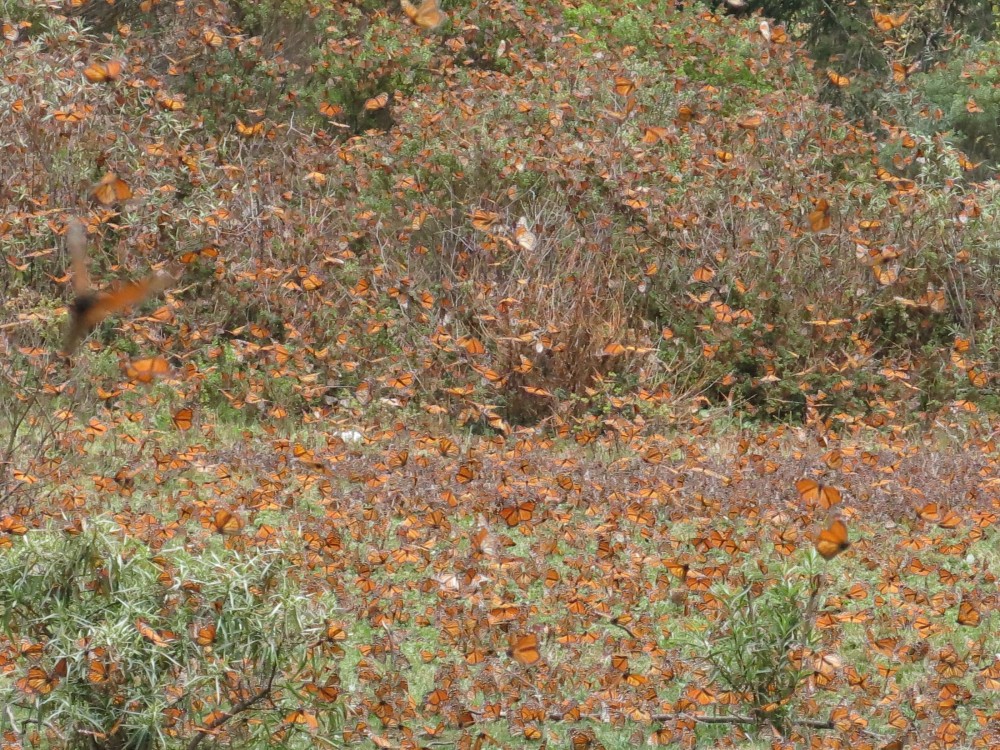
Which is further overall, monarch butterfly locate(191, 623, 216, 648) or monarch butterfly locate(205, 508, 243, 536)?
monarch butterfly locate(205, 508, 243, 536)

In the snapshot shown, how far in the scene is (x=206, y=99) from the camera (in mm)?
10781

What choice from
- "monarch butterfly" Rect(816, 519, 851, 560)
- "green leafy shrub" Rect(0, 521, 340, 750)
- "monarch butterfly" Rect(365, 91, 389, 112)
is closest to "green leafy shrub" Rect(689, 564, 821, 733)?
"monarch butterfly" Rect(816, 519, 851, 560)

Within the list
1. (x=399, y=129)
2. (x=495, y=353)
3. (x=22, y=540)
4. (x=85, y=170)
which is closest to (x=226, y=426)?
(x=495, y=353)

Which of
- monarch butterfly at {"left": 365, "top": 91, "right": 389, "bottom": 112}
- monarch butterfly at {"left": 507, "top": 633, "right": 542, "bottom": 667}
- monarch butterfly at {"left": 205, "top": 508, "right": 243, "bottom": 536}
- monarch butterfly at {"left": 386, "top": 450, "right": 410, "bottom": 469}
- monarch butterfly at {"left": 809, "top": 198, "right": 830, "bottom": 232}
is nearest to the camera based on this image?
monarch butterfly at {"left": 507, "top": 633, "right": 542, "bottom": 667}

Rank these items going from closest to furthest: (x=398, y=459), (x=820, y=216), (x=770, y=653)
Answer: (x=770, y=653) < (x=398, y=459) < (x=820, y=216)

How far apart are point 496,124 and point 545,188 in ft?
2.34

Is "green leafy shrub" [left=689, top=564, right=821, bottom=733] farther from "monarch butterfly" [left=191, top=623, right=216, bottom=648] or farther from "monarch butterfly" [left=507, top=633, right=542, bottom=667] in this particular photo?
"monarch butterfly" [left=191, top=623, right=216, bottom=648]

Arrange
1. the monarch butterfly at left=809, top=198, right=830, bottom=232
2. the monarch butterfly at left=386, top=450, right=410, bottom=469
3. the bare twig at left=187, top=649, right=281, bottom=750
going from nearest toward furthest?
the bare twig at left=187, top=649, right=281, bottom=750, the monarch butterfly at left=386, top=450, right=410, bottom=469, the monarch butterfly at left=809, top=198, right=830, bottom=232

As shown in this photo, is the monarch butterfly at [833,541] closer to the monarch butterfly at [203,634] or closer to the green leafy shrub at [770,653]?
the green leafy shrub at [770,653]

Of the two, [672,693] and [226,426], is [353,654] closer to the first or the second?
[672,693]

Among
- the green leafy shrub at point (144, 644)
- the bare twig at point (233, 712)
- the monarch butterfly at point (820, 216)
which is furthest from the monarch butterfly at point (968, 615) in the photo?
the monarch butterfly at point (820, 216)

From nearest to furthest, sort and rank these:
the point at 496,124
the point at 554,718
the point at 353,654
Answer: the point at 554,718 < the point at 353,654 < the point at 496,124

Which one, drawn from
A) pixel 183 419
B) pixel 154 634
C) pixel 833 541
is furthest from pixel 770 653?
pixel 183 419

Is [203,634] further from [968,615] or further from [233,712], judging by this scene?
[968,615]
